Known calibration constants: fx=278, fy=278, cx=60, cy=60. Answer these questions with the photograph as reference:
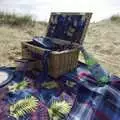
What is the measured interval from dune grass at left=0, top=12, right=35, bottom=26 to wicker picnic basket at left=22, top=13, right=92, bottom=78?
9.00 ft

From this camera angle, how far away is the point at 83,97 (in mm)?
2252

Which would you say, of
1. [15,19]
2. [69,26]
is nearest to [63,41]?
[69,26]

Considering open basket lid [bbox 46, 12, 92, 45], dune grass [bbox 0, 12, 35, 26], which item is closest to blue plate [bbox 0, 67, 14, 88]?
open basket lid [bbox 46, 12, 92, 45]

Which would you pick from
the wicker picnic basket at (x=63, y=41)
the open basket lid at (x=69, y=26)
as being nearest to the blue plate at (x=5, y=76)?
the wicker picnic basket at (x=63, y=41)

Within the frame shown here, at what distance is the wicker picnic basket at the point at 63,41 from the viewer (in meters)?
2.45

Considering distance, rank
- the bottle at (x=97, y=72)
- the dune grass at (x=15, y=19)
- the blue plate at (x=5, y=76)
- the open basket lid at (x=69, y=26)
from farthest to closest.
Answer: the dune grass at (x=15, y=19)
the open basket lid at (x=69, y=26)
the bottle at (x=97, y=72)
the blue plate at (x=5, y=76)

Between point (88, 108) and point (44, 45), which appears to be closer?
point (88, 108)

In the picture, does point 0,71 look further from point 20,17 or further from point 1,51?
point 20,17

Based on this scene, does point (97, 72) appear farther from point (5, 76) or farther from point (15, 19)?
point (15, 19)

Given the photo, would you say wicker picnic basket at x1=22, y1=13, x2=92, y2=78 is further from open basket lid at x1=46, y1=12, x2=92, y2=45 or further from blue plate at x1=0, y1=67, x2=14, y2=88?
blue plate at x1=0, y1=67, x2=14, y2=88

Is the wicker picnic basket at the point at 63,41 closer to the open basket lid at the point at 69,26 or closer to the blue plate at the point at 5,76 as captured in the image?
the open basket lid at the point at 69,26

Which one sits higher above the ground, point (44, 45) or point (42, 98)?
point (44, 45)

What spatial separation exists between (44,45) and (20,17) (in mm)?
3274

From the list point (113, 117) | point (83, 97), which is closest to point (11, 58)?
point (83, 97)
